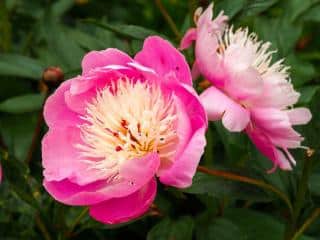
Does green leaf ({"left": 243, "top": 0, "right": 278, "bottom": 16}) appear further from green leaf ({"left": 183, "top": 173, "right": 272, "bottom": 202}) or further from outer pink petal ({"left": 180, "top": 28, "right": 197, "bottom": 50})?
green leaf ({"left": 183, "top": 173, "right": 272, "bottom": 202})

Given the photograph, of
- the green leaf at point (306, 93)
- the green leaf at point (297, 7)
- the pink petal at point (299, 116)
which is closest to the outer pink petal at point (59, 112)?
the pink petal at point (299, 116)

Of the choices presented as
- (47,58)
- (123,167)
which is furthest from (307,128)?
(47,58)

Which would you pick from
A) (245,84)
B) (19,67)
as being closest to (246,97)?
(245,84)

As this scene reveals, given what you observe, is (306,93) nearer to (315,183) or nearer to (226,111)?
(315,183)

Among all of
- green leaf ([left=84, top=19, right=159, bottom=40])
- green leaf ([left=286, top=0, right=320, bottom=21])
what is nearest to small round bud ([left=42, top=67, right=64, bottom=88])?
green leaf ([left=84, top=19, right=159, bottom=40])

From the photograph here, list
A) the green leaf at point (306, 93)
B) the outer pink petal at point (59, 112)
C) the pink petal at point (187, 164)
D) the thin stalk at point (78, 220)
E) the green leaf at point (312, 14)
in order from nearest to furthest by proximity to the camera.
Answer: the pink petal at point (187, 164) < the outer pink petal at point (59, 112) < the thin stalk at point (78, 220) < the green leaf at point (306, 93) < the green leaf at point (312, 14)

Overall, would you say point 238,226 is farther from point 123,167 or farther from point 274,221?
point 123,167

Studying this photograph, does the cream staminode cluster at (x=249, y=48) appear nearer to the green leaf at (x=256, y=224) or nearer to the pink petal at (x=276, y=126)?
the pink petal at (x=276, y=126)

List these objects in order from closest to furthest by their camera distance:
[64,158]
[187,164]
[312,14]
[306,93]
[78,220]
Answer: [187,164], [64,158], [78,220], [306,93], [312,14]
